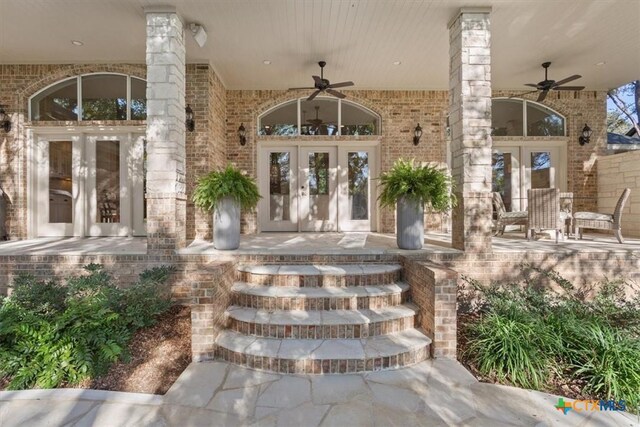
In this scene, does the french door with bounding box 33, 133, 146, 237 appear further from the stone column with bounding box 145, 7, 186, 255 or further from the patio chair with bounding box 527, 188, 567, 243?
the patio chair with bounding box 527, 188, 567, 243

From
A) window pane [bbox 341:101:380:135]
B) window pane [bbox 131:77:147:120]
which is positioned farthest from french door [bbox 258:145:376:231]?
window pane [bbox 131:77:147:120]

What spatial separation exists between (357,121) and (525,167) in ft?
13.2

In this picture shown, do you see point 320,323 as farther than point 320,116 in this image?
No

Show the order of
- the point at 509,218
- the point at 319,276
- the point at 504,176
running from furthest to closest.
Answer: the point at 504,176
the point at 509,218
the point at 319,276

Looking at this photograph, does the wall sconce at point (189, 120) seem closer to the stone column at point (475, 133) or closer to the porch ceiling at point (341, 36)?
the porch ceiling at point (341, 36)

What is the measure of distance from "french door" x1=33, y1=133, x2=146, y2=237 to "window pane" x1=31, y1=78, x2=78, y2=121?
1.27 feet

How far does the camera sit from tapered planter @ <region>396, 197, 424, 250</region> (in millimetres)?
4191

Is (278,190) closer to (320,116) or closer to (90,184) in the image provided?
(320,116)

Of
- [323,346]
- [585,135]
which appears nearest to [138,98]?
[323,346]

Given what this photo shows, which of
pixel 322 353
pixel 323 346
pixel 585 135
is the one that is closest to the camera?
pixel 322 353

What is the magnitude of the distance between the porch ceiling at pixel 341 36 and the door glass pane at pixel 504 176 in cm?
169

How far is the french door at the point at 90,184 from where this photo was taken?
6.19 meters

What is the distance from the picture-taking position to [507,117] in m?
7.43

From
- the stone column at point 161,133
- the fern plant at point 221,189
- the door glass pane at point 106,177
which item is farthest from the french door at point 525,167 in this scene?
the door glass pane at point 106,177
